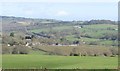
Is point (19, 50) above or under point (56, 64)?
under

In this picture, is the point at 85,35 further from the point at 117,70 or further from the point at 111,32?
the point at 117,70

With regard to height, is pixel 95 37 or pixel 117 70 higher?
pixel 117 70

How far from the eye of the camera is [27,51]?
36.1 meters

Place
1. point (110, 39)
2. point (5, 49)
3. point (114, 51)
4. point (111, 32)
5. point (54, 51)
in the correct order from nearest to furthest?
point (5, 49), point (114, 51), point (54, 51), point (110, 39), point (111, 32)

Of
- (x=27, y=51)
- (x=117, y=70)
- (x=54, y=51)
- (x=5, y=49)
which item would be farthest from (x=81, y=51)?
(x=117, y=70)

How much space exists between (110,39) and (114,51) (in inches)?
854

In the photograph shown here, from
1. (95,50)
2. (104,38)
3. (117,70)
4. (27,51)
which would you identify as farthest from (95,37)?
(117,70)

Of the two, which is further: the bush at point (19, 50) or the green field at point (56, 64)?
the bush at point (19, 50)

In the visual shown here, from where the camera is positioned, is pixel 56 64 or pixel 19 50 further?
pixel 19 50

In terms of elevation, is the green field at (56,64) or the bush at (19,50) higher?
the green field at (56,64)

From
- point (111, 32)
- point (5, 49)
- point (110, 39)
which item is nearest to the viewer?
point (5, 49)

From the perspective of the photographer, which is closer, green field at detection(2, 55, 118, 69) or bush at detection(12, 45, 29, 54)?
green field at detection(2, 55, 118, 69)

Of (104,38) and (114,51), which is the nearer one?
(114,51)

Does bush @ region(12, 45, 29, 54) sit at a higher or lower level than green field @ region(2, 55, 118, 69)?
lower
